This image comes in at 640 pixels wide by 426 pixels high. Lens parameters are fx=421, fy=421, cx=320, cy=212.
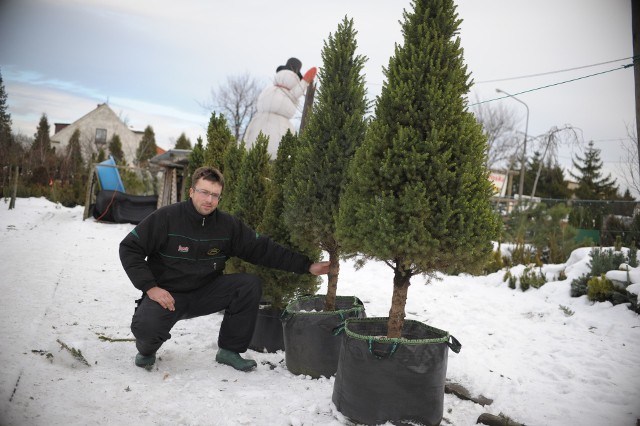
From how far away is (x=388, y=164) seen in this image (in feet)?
9.25

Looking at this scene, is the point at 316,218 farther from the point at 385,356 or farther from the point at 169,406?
the point at 169,406

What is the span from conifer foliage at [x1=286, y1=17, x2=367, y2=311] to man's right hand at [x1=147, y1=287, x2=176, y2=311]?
118cm

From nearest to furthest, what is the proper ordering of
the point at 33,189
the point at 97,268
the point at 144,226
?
the point at 144,226 → the point at 97,268 → the point at 33,189

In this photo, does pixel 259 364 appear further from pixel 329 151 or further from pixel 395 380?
pixel 329 151

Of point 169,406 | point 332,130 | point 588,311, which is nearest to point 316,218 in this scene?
point 332,130

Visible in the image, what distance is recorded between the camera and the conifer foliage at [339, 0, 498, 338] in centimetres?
271

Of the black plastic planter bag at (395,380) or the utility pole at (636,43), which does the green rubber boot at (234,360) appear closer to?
the black plastic planter bag at (395,380)

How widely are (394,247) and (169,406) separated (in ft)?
5.92

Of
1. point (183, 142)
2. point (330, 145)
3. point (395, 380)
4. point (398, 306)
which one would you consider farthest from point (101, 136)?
point (395, 380)

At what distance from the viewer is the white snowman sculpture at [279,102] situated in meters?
12.8

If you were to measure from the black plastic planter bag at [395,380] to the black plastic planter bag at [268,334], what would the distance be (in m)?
1.52

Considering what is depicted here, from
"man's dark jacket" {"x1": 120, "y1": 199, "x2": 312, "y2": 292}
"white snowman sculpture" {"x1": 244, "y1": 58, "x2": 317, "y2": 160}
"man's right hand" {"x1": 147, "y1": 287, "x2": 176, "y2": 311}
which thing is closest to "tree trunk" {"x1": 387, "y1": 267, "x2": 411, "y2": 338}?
"man's dark jacket" {"x1": 120, "y1": 199, "x2": 312, "y2": 292}

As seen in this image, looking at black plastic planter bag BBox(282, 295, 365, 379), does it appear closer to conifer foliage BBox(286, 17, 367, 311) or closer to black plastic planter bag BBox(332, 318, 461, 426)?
conifer foliage BBox(286, 17, 367, 311)

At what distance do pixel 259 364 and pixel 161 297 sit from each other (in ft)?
3.55
